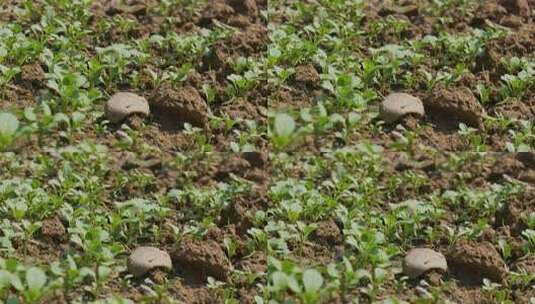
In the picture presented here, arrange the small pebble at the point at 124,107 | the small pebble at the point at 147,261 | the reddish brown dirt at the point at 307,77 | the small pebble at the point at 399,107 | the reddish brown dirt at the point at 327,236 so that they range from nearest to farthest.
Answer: the small pebble at the point at 147,261 → the reddish brown dirt at the point at 327,236 → the small pebble at the point at 124,107 → the small pebble at the point at 399,107 → the reddish brown dirt at the point at 307,77

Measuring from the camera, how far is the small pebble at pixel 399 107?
634cm

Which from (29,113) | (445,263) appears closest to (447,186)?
(445,263)

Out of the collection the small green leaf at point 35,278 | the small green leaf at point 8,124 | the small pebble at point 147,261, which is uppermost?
the small green leaf at point 8,124

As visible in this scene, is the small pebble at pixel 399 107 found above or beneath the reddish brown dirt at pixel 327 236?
above

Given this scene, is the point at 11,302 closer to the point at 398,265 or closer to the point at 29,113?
the point at 29,113

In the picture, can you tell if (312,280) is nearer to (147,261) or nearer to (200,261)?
(200,261)

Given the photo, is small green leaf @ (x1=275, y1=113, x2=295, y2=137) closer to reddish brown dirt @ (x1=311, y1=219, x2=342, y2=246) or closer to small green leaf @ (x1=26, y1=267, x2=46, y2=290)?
reddish brown dirt @ (x1=311, y1=219, x2=342, y2=246)

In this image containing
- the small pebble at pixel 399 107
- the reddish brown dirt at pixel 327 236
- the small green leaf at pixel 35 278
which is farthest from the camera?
the small pebble at pixel 399 107

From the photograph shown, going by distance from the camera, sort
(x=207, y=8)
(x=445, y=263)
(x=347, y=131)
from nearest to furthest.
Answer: (x=445, y=263), (x=347, y=131), (x=207, y=8)

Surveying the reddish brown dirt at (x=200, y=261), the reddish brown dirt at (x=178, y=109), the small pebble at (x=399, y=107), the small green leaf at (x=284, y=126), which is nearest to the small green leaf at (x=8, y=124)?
the reddish brown dirt at (x=178, y=109)

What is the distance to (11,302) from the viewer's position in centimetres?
536

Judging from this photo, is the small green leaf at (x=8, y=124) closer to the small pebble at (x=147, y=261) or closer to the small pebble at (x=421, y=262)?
the small pebble at (x=147, y=261)

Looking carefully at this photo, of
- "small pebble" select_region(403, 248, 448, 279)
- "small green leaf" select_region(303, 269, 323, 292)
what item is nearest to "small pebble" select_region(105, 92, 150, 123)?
"small green leaf" select_region(303, 269, 323, 292)

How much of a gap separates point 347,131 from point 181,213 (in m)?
0.89
